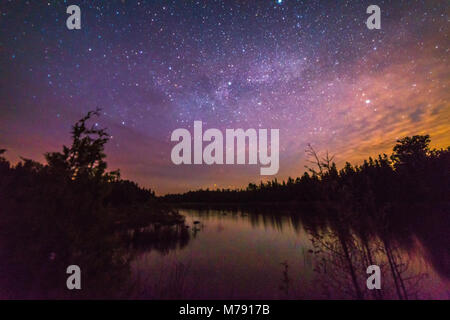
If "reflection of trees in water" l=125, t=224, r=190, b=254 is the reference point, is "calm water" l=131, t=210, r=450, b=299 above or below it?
above

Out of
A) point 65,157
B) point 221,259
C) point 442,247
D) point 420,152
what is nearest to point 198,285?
point 221,259

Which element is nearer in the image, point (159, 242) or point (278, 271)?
point (278, 271)

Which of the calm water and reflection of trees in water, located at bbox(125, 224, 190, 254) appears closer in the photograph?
the calm water

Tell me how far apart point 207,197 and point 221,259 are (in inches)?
6449

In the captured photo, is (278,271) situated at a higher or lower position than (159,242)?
higher

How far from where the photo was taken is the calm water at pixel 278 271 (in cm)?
623

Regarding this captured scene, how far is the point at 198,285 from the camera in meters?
12.6

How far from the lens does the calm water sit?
20.5 ft

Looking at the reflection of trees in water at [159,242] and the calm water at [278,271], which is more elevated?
the calm water at [278,271]

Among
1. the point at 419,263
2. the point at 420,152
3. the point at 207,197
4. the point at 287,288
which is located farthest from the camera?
the point at 207,197

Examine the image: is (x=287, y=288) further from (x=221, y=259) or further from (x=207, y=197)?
(x=207, y=197)

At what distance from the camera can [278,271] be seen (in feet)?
51.5

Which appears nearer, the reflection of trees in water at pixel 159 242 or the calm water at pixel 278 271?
the calm water at pixel 278 271
